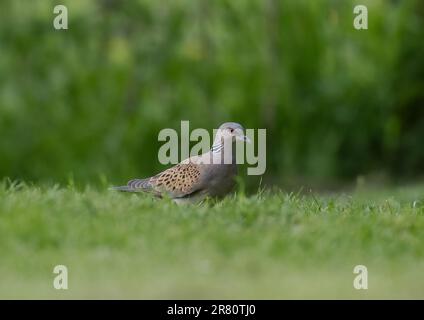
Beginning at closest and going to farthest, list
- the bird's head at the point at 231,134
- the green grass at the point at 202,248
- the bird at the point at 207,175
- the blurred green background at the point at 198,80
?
the green grass at the point at 202,248, the bird at the point at 207,175, the bird's head at the point at 231,134, the blurred green background at the point at 198,80

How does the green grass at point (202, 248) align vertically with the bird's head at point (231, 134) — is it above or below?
below

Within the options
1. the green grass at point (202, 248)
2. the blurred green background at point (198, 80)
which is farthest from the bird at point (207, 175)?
the blurred green background at point (198, 80)

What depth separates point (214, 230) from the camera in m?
7.52

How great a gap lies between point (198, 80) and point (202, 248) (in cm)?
1177

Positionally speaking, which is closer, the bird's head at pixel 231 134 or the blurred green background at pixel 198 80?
the bird's head at pixel 231 134

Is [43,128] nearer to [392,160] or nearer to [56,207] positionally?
[392,160]

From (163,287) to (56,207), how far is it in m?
1.88

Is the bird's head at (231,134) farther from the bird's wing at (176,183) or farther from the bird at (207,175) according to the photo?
the bird's wing at (176,183)

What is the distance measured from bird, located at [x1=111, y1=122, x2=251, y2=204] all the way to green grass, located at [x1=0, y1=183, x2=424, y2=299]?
207 millimetres

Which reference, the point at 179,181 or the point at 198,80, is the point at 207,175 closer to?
the point at 179,181

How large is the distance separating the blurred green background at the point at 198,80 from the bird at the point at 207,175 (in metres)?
8.97

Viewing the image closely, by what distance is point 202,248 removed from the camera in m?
7.20

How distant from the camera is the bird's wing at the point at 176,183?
8.78m

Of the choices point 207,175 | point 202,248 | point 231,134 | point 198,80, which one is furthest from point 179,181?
point 198,80
